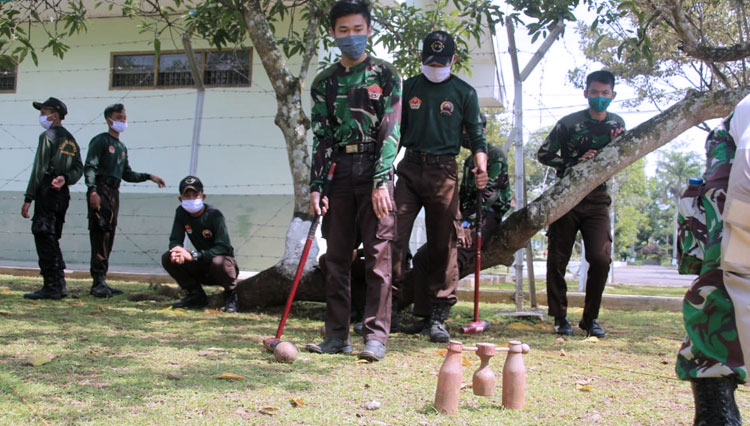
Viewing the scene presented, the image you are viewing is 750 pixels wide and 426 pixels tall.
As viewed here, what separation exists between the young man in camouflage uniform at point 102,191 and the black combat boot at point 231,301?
1435mm

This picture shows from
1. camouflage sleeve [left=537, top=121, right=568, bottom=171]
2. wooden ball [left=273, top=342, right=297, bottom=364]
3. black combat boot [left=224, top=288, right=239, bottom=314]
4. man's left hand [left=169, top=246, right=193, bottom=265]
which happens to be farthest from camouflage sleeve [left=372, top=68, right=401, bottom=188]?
black combat boot [left=224, top=288, right=239, bottom=314]

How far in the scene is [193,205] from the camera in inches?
244

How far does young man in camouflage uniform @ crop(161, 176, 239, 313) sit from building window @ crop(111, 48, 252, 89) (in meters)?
5.17

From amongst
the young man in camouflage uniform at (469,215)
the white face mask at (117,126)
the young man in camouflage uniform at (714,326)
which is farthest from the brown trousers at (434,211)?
the white face mask at (117,126)

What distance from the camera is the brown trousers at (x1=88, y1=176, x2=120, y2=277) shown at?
22.6 ft

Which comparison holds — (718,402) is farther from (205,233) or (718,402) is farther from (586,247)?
(205,233)

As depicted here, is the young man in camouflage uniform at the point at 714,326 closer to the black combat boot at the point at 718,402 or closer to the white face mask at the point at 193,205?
the black combat boot at the point at 718,402

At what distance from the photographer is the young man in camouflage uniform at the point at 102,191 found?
22.5ft

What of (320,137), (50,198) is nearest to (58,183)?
(50,198)

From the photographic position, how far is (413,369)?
12.2 ft

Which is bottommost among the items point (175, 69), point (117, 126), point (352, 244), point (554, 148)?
point (352, 244)

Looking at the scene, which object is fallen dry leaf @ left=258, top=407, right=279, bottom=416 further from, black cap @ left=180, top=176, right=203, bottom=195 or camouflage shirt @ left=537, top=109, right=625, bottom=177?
black cap @ left=180, top=176, right=203, bottom=195

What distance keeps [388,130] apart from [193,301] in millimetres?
3059

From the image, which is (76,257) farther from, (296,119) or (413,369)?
(413,369)
